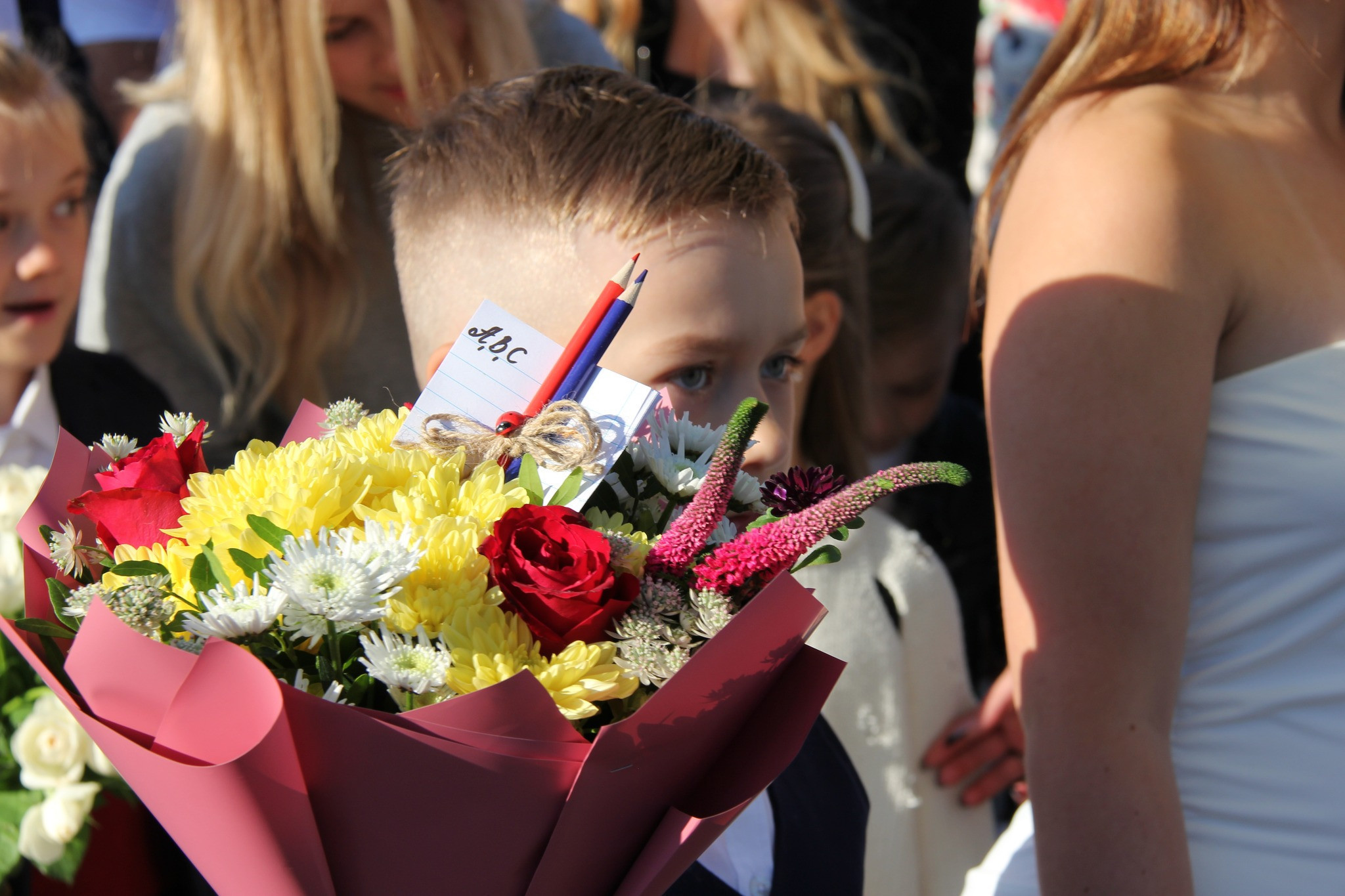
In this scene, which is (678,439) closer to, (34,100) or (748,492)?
(748,492)

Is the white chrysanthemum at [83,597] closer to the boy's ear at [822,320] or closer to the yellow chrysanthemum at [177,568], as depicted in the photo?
the yellow chrysanthemum at [177,568]

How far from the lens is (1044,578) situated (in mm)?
1292

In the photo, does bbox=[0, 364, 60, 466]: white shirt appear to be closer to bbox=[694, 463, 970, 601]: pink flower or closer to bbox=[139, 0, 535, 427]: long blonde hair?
bbox=[139, 0, 535, 427]: long blonde hair

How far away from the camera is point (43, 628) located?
87cm

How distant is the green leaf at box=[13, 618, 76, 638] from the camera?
0.87m

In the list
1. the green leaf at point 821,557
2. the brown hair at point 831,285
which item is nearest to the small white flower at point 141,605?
the green leaf at point 821,557

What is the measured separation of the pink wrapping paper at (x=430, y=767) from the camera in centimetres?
74

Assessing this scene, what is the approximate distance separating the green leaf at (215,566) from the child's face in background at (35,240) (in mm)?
1733

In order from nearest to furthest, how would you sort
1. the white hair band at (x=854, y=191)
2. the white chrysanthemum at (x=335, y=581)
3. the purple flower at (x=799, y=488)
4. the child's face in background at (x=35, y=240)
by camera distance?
the white chrysanthemum at (x=335, y=581) < the purple flower at (x=799, y=488) < the child's face in background at (x=35, y=240) < the white hair band at (x=854, y=191)

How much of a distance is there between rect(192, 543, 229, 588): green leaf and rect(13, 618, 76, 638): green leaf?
0.51 ft

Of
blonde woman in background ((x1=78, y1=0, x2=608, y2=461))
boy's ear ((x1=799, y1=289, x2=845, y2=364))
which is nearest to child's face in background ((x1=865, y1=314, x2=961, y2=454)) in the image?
boy's ear ((x1=799, y1=289, x2=845, y2=364))

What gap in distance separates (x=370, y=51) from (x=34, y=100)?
65 centimetres

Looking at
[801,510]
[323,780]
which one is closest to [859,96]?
[801,510]

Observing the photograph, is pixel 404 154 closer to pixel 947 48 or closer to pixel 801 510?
pixel 801 510
